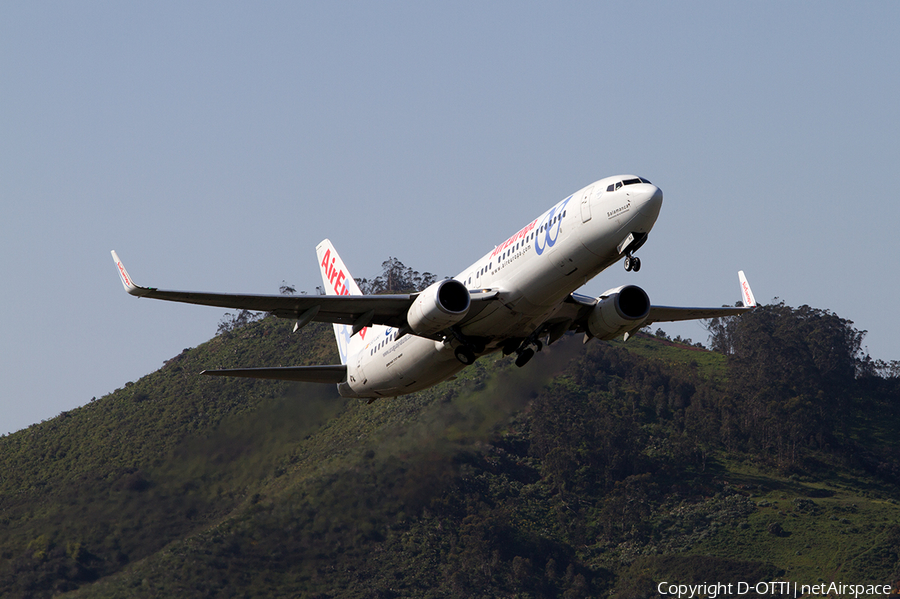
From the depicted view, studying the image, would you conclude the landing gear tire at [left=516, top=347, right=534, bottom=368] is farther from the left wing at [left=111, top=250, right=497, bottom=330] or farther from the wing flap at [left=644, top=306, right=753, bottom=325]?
the wing flap at [left=644, top=306, right=753, bottom=325]

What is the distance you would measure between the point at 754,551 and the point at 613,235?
226ft

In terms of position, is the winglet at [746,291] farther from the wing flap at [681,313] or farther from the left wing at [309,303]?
the left wing at [309,303]

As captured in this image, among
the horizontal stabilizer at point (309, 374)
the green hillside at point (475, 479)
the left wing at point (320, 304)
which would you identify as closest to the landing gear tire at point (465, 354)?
the left wing at point (320, 304)

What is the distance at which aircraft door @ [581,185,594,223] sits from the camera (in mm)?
31219

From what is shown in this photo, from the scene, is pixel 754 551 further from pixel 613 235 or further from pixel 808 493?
pixel 613 235

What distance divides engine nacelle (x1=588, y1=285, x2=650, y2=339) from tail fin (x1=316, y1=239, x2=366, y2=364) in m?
11.5

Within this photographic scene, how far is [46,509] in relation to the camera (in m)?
74.1

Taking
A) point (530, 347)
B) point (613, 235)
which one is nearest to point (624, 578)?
point (530, 347)

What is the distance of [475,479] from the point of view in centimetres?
9069

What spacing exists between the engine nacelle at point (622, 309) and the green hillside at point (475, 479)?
2601cm

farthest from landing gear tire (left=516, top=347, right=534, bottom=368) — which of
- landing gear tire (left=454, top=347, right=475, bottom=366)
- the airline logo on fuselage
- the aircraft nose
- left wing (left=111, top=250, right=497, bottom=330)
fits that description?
the aircraft nose

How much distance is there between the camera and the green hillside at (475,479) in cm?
6856

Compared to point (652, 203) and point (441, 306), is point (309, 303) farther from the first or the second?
point (652, 203)
